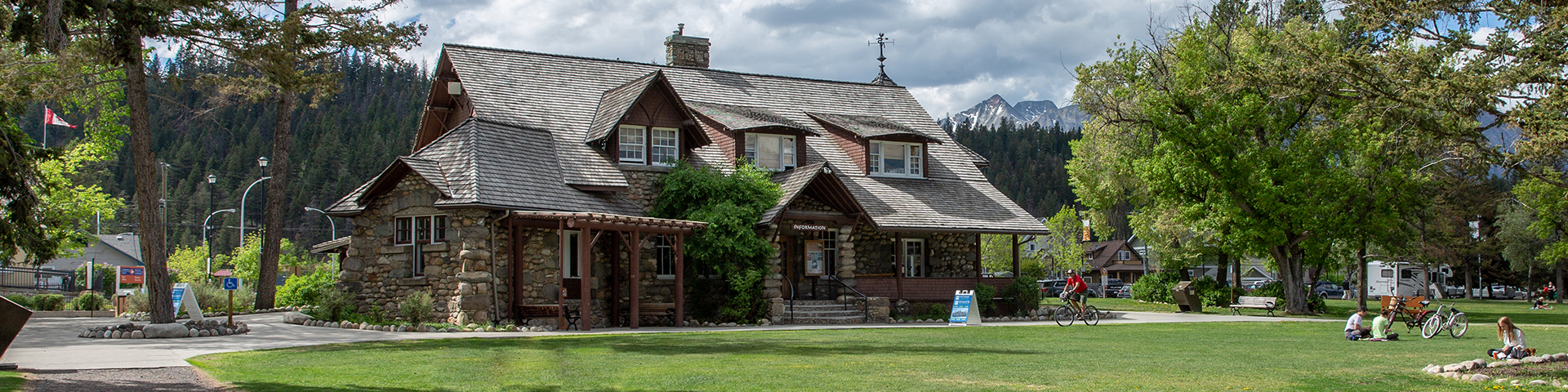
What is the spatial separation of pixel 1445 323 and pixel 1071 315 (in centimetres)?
763

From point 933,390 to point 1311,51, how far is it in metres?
8.64

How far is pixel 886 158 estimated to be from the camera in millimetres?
32125

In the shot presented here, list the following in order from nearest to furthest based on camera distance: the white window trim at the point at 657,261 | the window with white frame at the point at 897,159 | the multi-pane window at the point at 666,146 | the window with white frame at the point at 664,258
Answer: the white window trim at the point at 657,261 → the window with white frame at the point at 664,258 → the multi-pane window at the point at 666,146 → the window with white frame at the point at 897,159

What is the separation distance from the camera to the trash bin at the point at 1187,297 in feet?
120

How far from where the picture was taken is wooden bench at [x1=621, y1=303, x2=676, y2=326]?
2358 centimetres

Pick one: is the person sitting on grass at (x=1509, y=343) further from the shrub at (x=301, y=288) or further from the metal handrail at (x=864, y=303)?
the shrub at (x=301, y=288)

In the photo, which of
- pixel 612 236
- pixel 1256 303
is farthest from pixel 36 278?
pixel 1256 303

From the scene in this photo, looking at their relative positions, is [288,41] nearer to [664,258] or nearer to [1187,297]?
[664,258]

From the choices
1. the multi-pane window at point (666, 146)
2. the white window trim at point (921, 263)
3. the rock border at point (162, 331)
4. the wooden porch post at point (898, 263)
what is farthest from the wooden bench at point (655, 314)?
the white window trim at point (921, 263)

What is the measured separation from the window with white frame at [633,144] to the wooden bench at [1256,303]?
62.5 feet

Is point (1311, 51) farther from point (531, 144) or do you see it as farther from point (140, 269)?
point (140, 269)

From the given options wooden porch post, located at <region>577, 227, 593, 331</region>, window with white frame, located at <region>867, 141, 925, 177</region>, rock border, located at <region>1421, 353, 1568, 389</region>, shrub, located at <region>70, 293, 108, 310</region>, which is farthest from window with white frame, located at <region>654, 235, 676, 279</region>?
shrub, located at <region>70, 293, 108, 310</region>

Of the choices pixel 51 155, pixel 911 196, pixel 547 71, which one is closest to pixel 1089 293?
pixel 911 196

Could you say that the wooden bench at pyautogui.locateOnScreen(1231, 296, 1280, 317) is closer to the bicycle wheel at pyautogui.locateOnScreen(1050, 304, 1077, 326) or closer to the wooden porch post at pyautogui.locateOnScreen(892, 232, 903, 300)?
the bicycle wheel at pyautogui.locateOnScreen(1050, 304, 1077, 326)
